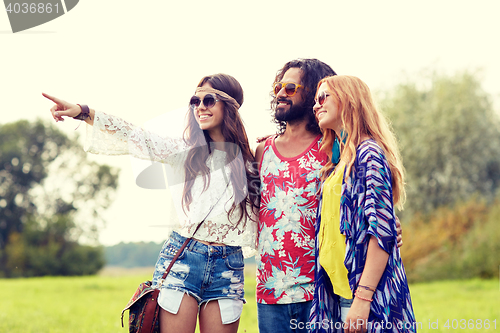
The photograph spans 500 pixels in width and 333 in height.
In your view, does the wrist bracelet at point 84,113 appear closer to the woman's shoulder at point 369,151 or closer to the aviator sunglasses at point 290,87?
the aviator sunglasses at point 290,87

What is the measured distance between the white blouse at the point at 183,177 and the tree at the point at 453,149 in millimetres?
19264

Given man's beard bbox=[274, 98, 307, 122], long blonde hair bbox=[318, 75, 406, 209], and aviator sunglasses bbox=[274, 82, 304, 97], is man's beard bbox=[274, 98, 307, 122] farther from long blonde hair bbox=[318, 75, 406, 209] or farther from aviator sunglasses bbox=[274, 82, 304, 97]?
long blonde hair bbox=[318, 75, 406, 209]

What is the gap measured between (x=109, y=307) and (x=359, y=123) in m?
8.21

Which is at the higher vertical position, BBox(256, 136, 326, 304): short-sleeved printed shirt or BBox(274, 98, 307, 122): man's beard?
BBox(274, 98, 307, 122): man's beard

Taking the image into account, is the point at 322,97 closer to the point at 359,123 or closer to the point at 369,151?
the point at 359,123

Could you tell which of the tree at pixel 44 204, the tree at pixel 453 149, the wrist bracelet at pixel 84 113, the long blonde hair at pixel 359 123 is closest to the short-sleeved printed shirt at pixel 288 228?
the long blonde hair at pixel 359 123

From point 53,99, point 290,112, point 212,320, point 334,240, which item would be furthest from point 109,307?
point 334,240

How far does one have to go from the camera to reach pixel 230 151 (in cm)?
323

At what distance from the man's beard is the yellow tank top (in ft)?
2.34

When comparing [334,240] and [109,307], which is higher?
[334,240]

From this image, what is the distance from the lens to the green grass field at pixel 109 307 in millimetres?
6965

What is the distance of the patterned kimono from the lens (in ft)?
7.79

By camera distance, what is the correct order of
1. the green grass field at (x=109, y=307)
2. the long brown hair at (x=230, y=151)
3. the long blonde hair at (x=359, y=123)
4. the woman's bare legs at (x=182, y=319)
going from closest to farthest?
the long blonde hair at (x=359, y=123) < the woman's bare legs at (x=182, y=319) < the long brown hair at (x=230, y=151) < the green grass field at (x=109, y=307)

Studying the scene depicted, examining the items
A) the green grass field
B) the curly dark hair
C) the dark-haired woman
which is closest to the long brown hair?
the dark-haired woman
